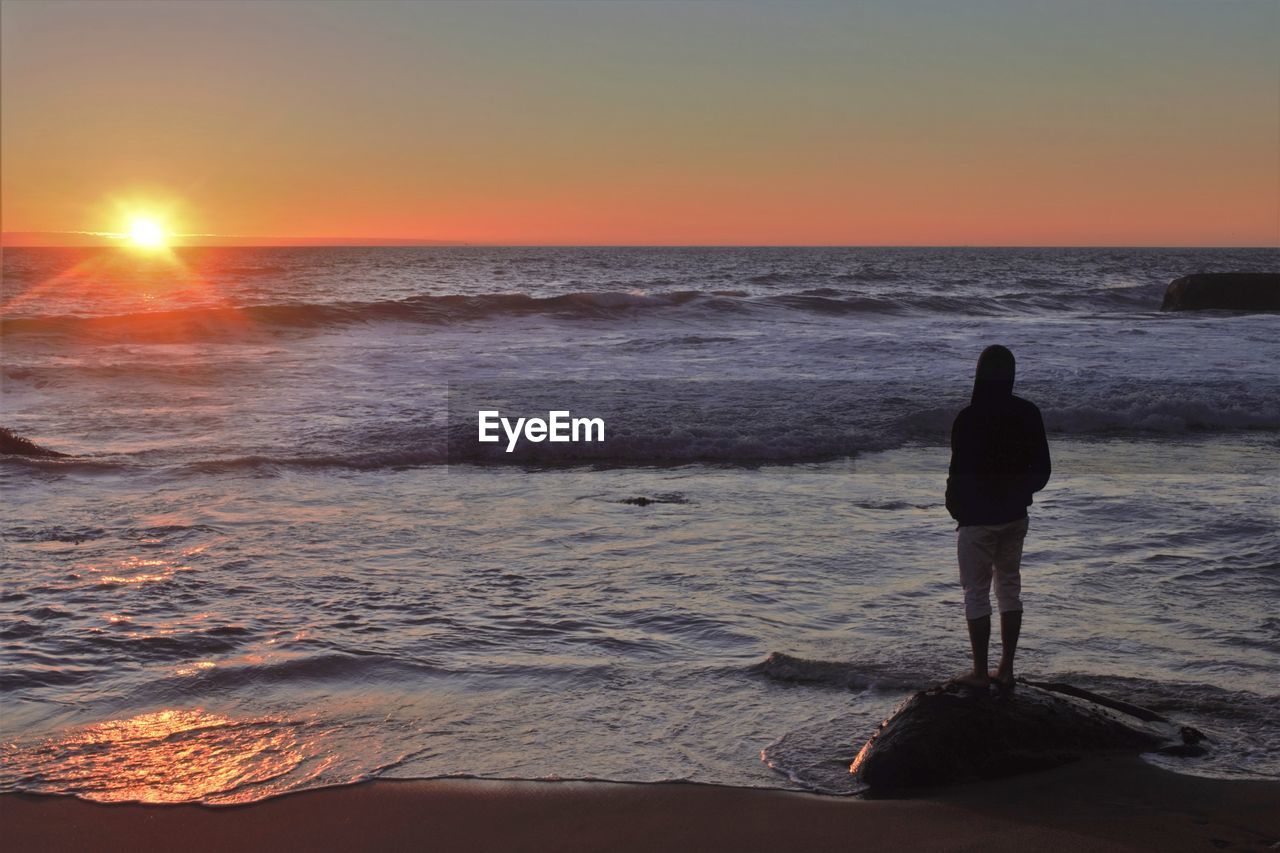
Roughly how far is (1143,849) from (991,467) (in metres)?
1.72

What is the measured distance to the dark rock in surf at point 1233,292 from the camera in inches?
1499

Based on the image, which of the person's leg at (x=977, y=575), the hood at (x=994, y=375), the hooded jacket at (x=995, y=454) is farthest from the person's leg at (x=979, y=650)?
the hood at (x=994, y=375)

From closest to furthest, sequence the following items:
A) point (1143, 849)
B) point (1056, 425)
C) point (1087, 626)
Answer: point (1143, 849) → point (1087, 626) → point (1056, 425)

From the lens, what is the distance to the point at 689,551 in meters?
8.39

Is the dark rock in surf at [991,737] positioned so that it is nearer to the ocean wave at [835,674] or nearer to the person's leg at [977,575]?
the person's leg at [977,575]

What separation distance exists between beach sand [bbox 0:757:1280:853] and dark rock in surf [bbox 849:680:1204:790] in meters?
0.09

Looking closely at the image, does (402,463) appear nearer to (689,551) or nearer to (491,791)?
(689,551)

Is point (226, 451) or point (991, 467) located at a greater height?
point (991, 467)

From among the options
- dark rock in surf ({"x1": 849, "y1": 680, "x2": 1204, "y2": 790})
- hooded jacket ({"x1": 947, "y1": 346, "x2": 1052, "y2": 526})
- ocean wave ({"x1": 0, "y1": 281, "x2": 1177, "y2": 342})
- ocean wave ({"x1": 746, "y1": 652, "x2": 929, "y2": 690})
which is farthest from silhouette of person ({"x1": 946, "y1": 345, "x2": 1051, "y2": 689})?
ocean wave ({"x1": 0, "y1": 281, "x2": 1177, "y2": 342})

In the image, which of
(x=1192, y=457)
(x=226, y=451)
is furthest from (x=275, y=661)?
(x=1192, y=457)

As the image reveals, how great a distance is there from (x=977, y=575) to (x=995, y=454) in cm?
56

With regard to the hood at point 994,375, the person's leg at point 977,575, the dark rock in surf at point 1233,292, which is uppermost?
the dark rock in surf at point 1233,292

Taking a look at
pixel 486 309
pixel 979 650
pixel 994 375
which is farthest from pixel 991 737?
pixel 486 309

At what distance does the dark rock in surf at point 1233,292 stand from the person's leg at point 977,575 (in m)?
38.3
